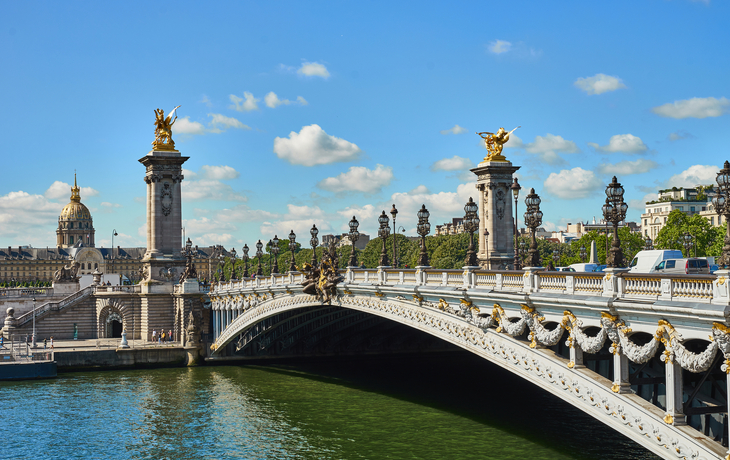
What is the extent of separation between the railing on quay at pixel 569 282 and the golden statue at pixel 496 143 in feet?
74.6

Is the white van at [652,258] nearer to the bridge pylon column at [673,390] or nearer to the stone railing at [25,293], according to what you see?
the bridge pylon column at [673,390]

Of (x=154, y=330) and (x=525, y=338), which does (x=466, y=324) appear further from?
(x=154, y=330)

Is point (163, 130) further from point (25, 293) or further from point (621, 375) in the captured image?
point (621, 375)

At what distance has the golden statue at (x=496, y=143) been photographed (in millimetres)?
56125

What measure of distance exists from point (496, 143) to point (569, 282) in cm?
3630

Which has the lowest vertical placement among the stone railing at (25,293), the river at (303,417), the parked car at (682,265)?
the river at (303,417)

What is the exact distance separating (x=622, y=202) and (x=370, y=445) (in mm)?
14506

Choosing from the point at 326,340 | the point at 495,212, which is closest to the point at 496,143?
the point at 495,212

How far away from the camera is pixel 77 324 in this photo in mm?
70188

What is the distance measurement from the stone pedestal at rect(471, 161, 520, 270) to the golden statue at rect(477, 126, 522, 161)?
39 centimetres

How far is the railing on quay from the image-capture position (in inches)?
662

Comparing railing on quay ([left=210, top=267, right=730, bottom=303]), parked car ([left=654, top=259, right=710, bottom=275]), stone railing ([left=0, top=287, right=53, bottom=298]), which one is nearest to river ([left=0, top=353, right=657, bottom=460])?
railing on quay ([left=210, top=267, right=730, bottom=303])

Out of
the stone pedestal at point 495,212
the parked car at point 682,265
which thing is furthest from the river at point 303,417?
the stone pedestal at point 495,212

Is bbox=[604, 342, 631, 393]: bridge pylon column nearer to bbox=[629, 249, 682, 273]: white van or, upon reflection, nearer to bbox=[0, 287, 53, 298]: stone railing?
bbox=[629, 249, 682, 273]: white van
